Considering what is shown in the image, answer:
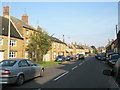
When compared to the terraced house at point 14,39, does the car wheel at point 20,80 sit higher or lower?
lower

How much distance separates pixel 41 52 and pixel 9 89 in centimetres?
1974

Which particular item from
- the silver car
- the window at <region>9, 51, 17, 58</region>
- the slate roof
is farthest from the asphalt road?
the slate roof

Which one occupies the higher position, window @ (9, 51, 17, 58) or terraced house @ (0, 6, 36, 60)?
terraced house @ (0, 6, 36, 60)

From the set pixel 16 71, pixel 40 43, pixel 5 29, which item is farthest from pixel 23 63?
pixel 5 29

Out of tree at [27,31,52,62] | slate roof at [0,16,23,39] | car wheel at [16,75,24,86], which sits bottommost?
car wheel at [16,75,24,86]

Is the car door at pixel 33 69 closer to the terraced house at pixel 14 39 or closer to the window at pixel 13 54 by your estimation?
the terraced house at pixel 14 39

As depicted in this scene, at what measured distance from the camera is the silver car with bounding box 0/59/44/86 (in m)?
7.64

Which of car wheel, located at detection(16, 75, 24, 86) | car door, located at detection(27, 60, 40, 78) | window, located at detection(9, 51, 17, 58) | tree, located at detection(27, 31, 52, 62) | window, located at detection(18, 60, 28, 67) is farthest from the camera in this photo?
window, located at detection(9, 51, 17, 58)

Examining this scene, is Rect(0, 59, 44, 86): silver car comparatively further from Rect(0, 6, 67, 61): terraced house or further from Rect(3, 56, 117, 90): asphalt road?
Rect(0, 6, 67, 61): terraced house

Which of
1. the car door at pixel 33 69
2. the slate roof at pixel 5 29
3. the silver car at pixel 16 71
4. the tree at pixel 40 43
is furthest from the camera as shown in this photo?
the tree at pixel 40 43

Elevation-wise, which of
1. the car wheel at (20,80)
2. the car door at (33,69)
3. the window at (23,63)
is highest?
the window at (23,63)

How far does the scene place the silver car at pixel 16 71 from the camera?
25.1 feet

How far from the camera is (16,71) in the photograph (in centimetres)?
→ 804

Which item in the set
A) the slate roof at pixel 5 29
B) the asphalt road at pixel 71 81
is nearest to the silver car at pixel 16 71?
the asphalt road at pixel 71 81
